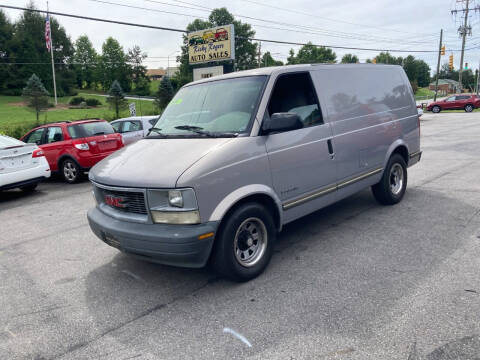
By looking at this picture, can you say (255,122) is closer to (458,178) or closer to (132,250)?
(132,250)

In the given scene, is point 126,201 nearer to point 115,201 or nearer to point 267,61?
point 115,201

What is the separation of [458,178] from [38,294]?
765 cm

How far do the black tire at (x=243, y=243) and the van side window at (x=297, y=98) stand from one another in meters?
1.13

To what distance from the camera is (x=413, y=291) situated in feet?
11.3

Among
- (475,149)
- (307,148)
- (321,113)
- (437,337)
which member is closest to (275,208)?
(307,148)

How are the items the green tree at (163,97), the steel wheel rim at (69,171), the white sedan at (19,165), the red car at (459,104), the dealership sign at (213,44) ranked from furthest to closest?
the green tree at (163,97) → the red car at (459,104) → the dealership sign at (213,44) → the steel wheel rim at (69,171) → the white sedan at (19,165)

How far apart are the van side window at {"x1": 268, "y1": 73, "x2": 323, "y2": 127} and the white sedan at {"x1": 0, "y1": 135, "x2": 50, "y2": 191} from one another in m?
6.56

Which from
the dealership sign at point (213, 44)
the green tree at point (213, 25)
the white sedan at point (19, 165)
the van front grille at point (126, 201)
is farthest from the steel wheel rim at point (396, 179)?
the green tree at point (213, 25)

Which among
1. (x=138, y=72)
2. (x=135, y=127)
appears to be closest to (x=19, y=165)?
(x=135, y=127)

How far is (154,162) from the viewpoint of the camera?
371 centimetres

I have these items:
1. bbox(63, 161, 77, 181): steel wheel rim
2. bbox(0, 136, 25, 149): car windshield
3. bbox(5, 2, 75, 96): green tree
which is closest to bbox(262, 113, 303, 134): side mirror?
bbox(0, 136, 25, 149): car windshield

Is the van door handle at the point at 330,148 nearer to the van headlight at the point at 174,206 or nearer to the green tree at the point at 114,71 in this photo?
the van headlight at the point at 174,206

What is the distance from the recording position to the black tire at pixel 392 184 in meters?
5.89

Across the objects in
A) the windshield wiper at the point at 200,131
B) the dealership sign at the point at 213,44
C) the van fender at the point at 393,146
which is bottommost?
the van fender at the point at 393,146
